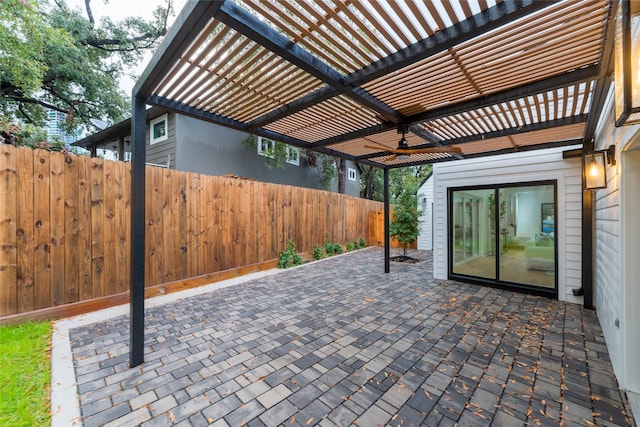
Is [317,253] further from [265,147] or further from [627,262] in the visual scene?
[627,262]

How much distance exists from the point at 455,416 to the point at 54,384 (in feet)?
10.0

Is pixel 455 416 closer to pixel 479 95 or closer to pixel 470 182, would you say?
pixel 479 95

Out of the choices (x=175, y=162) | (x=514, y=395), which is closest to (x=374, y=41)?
(x=514, y=395)

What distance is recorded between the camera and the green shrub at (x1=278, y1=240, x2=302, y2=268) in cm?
653

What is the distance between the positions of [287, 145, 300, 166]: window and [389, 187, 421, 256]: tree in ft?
14.1

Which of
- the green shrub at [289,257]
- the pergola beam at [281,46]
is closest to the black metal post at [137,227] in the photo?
the pergola beam at [281,46]

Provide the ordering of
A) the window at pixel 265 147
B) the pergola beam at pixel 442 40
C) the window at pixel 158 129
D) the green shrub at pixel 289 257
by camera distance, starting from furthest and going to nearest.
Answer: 1. the window at pixel 265 147
2. the window at pixel 158 129
3. the green shrub at pixel 289 257
4. the pergola beam at pixel 442 40

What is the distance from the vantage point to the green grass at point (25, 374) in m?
1.74

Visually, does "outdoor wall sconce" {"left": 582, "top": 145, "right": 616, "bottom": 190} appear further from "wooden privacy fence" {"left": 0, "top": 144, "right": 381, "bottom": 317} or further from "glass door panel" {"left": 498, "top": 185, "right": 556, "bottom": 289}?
"wooden privacy fence" {"left": 0, "top": 144, "right": 381, "bottom": 317}

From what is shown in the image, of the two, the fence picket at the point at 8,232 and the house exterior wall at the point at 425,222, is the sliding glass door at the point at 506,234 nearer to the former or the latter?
the house exterior wall at the point at 425,222

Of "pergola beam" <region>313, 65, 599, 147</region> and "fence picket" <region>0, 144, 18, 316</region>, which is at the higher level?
"pergola beam" <region>313, 65, 599, 147</region>

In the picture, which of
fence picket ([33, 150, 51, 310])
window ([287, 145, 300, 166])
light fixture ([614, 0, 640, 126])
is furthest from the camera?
window ([287, 145, 300, 166])

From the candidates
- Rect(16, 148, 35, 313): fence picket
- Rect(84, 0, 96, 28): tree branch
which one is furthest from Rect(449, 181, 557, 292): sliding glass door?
Rect(84, 0, 96, 28): tree branch

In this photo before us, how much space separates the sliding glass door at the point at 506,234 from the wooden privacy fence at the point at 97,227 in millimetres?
4551
